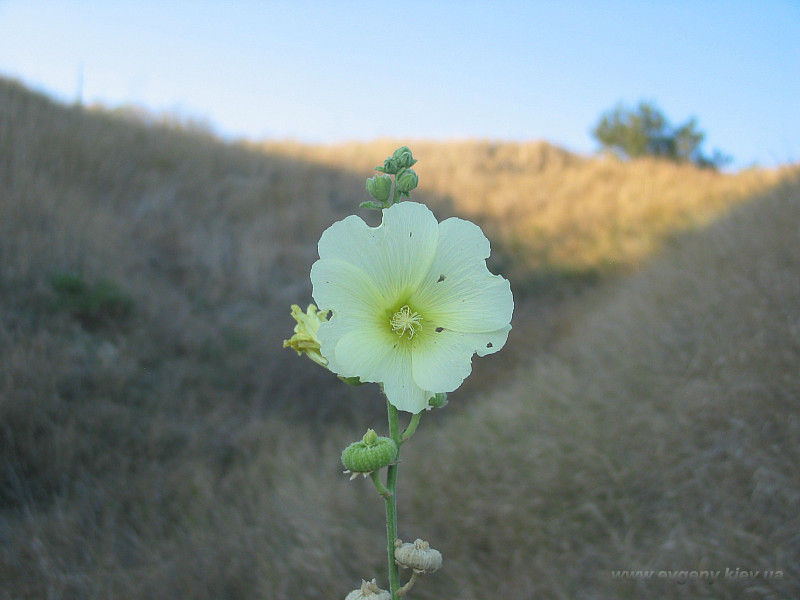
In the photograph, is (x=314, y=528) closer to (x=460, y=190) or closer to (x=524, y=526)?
(x=524, y=526)

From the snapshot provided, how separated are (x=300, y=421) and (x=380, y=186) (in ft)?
12.6

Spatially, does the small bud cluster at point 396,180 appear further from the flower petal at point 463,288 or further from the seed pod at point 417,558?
the seed pod at point 417,558

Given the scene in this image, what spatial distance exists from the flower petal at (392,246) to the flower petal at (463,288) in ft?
0.08

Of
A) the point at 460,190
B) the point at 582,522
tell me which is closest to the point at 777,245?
the point at 582,522

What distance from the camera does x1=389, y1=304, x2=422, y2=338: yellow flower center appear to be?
94 cm

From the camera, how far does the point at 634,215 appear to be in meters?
8.36

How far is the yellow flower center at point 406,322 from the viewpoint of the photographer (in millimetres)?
940

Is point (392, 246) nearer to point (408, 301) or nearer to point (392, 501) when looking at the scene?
point (408, 301)

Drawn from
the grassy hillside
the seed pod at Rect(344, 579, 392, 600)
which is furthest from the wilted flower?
the grassy hillside

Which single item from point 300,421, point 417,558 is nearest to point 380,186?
point 417,558

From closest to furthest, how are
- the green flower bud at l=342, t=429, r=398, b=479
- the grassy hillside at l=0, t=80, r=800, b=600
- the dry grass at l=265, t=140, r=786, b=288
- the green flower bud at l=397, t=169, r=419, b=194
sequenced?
the green flower bud at l=342, t=429, r=398, b=479
the green flower bud at l=397, t=169, r=419, b=194
the grassy hillside at l=0, t=80, r=800, b=600
the dry grass at l=265, t=140, r=786, b=288

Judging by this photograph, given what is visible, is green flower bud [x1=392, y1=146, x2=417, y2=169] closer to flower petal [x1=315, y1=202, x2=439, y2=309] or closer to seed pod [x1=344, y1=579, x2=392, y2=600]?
flower petal [x1=315, y1=202, x2=439, y2=309]

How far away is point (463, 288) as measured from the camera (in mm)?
957

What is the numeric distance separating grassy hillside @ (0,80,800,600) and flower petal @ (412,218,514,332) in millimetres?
2091
